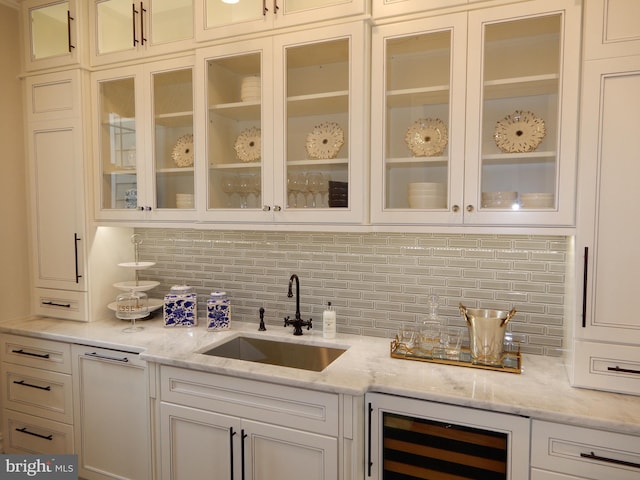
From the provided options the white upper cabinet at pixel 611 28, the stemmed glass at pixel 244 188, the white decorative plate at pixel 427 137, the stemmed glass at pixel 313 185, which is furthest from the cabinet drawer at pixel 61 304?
the white upper cabinet at pixel 611 28

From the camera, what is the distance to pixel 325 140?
2146 millimetres

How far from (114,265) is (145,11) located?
1.54m

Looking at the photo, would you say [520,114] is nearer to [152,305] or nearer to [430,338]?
[430,338]

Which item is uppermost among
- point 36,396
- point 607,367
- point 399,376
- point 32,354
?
point 607,367

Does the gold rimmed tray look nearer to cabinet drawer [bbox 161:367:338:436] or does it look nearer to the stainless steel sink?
the stainless steel sink

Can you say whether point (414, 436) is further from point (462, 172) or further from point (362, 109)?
point (362, 109)

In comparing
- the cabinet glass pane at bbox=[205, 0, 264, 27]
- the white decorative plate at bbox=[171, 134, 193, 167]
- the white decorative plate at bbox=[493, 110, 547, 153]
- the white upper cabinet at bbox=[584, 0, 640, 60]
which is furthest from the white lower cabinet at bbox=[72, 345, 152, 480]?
the white upper cabinet at bbox=[584, 0, 640, 60]

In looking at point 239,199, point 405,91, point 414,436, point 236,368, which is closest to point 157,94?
point 239,199

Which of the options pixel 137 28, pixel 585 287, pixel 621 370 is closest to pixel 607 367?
pixel 621 370

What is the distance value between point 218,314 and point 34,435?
1309 millimetres

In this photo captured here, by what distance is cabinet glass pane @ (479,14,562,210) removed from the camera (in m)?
1.76

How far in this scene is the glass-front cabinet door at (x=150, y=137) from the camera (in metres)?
2.46

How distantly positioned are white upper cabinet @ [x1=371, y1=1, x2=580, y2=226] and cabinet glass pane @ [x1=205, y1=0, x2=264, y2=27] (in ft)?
2.12

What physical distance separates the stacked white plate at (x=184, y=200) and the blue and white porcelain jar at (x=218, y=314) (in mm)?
546
